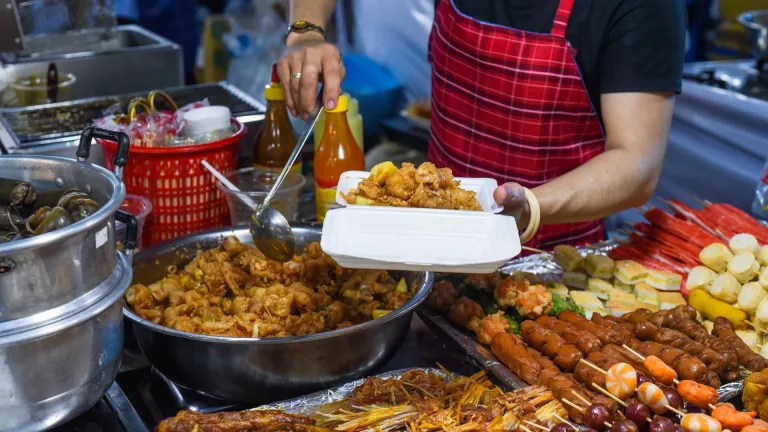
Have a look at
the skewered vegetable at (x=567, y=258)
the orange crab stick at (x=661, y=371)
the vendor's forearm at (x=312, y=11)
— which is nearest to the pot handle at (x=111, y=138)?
the vendor's forearm at (x=312, y=11)

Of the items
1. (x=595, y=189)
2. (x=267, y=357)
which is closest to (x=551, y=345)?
(x=595, y=189)

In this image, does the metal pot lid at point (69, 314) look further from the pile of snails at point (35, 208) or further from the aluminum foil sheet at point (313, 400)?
the aluminum foil sheet at point (313, 400)

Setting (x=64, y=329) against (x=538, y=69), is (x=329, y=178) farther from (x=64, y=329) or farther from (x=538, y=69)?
(x=64, y=329)

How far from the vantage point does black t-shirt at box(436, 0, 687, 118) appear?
2.52 metres

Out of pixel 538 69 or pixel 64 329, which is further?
pixel 538 69

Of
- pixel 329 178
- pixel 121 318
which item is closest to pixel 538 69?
pixel 329 178

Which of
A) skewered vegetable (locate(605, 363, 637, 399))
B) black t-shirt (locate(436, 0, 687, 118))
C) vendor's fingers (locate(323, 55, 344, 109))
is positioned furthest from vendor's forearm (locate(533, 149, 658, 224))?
vendor's fingers (locate(323, 55, 344, 109))

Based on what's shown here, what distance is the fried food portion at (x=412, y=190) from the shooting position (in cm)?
201

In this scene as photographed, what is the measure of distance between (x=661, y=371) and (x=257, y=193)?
4.58 ft

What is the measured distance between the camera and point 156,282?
2334 millimetres

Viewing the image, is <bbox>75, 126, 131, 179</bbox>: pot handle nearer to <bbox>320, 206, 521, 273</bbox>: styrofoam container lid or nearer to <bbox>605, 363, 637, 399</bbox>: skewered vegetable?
<bbox>320, 206, 521, 273</bbox>: styrofoam container lid

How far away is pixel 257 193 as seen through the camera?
2.58 m

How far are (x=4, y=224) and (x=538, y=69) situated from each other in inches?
74.6

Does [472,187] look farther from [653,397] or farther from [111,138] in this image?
[111,138]
